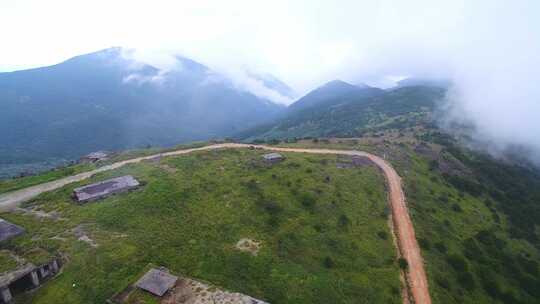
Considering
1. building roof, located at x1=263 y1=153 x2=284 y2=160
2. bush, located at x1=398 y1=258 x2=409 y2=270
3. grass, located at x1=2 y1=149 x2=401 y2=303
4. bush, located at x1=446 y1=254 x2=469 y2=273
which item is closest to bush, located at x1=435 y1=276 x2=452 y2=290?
bush, located at x1=398 y1=258 x2=409 y2=270

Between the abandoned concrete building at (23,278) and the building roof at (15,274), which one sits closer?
the abandoned concrete building at (23,278)

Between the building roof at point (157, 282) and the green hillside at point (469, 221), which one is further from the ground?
the building roof at point (157, 282)

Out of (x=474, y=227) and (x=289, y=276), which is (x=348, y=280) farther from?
(x=474, y=227)

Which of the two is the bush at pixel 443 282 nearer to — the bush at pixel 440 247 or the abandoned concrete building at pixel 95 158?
the bush at pixel 440 247

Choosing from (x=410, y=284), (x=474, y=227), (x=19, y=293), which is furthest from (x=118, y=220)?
(x=474, y=227)

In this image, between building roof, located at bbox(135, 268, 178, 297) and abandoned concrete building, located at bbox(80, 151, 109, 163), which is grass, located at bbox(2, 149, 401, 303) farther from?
abandoned concrete building, located at bbox(80, 151, 109, 163)

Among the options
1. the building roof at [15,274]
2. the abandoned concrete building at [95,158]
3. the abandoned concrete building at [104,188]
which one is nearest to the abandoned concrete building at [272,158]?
the abandoned concrete building at [104,188]
